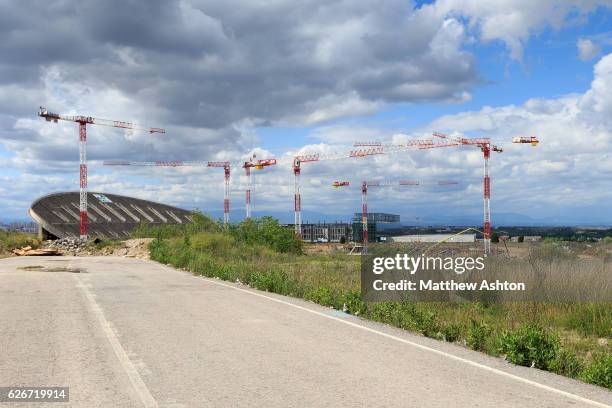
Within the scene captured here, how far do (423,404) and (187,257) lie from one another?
2670 centimetres

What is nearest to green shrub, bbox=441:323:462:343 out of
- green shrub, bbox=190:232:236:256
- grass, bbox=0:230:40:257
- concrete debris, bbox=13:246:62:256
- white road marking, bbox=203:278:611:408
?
white road marking, bbox=203:278:611:408

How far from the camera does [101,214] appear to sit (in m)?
93.2

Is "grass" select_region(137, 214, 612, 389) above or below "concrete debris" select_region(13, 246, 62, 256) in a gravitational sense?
above

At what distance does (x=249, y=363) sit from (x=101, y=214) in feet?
297

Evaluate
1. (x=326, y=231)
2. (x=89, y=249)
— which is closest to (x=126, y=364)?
(x=89, y=249)

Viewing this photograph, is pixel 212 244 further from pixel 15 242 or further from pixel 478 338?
pixel 478 338

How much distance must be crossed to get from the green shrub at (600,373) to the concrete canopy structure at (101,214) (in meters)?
78.1

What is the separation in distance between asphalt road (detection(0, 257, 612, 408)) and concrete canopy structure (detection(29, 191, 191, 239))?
230 feet

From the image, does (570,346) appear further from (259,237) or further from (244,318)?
(259,237)

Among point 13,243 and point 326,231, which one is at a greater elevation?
point 13,243

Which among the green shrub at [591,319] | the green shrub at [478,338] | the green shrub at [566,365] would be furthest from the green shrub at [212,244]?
the green shrub at [566,365]

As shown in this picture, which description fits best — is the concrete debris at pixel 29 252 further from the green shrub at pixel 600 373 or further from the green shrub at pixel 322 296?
the green shrub at pixel 600 373

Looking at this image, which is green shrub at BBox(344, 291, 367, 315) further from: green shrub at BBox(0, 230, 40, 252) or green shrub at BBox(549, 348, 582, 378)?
green shrub at BBox(0, 230, 40, 252)

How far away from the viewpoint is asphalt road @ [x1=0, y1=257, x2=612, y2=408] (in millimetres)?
6637
